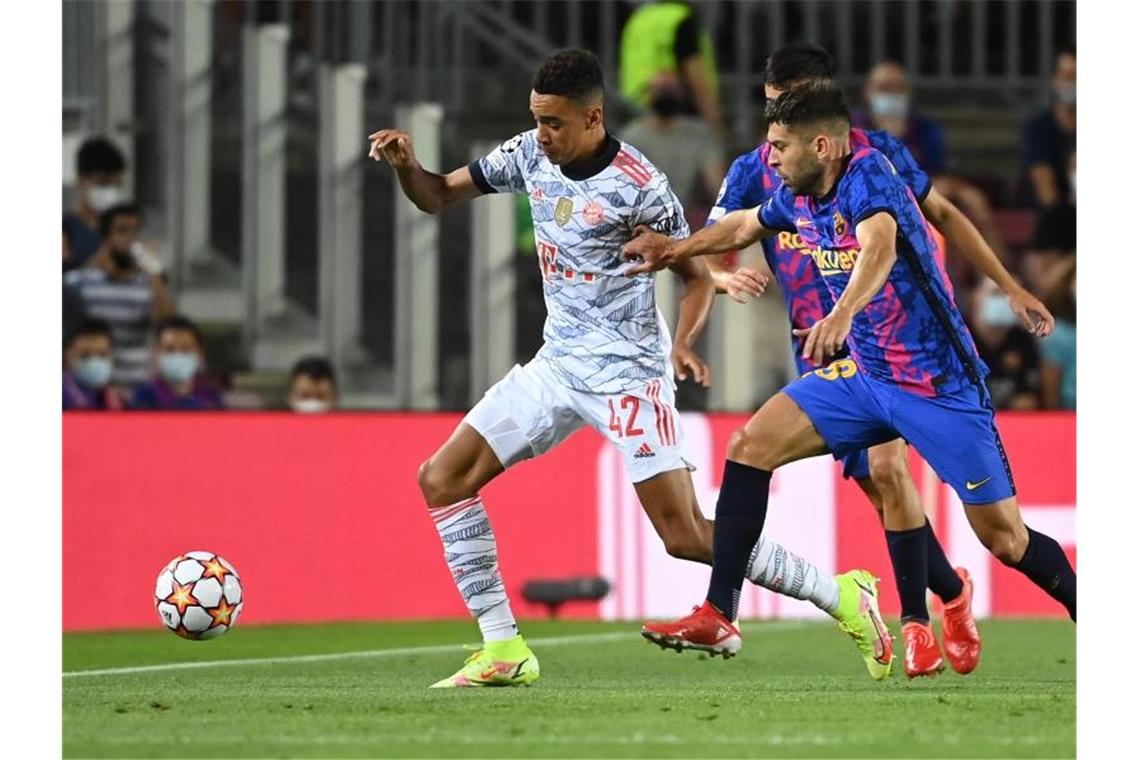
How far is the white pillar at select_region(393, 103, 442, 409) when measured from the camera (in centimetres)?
1393

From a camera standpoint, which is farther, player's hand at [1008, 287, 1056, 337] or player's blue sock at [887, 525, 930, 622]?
player's blue sock at [887, 525, 930, 622]

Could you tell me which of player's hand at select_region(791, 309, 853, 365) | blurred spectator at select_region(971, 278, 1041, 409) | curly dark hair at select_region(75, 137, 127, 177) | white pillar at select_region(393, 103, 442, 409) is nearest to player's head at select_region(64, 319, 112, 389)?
curly dark hair at select_region(75, 137, 127, 177)

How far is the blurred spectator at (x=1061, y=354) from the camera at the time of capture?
45.1 feet

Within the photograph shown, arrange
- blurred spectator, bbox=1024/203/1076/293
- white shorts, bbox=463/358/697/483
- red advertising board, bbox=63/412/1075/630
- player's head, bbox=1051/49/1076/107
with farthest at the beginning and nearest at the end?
player's head, bbox=1051/49/1076/107
blurred spectator, bbox=1024/203/1076/293
red advertising board, bbox=63/412/1075/630
white shorts, bbox=463/358/697/483

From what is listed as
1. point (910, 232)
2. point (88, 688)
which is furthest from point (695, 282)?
point (88, 688)

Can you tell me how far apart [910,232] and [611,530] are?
5440mm

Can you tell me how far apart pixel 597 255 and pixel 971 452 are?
148cm

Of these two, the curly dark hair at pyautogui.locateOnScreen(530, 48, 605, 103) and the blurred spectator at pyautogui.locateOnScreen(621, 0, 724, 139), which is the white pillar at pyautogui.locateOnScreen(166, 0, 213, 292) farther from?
the curly dark hair at pyautogui.locateOnScreen(530, 48, 605, 103)

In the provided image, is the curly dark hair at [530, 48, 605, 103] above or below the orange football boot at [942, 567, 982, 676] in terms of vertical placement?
above

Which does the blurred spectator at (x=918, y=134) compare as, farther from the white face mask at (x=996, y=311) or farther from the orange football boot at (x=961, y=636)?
the orange football boot at (x=961, y=636)

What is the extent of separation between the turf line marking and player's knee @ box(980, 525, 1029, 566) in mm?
3264

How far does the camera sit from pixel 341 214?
14508 mm

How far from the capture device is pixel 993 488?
7.75m
